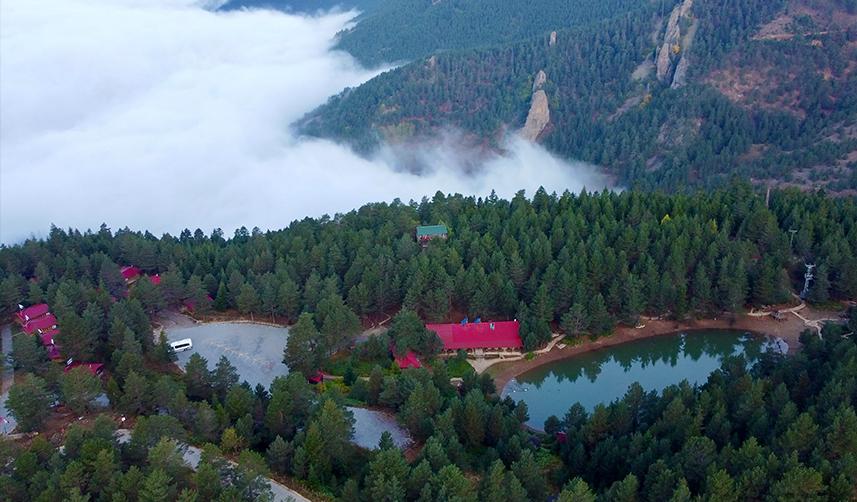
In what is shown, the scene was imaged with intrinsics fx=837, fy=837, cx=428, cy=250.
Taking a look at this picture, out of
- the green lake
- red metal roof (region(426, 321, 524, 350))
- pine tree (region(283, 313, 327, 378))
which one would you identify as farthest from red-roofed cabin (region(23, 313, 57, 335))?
the green lake

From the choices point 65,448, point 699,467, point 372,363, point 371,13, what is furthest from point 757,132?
point 371,13

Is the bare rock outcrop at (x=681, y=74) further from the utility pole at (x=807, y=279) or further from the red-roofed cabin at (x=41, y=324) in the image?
the red-roofed cabin at (x=41, y=324)

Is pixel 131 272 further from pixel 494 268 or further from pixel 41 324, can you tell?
pixel 494 268

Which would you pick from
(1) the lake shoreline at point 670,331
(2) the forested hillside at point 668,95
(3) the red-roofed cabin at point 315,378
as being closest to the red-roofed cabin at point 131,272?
(3) the red-roofed cabin at point 315,378

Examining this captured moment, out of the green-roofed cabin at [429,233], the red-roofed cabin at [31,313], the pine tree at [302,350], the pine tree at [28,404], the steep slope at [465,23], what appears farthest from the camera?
the steep slope at [465,23]

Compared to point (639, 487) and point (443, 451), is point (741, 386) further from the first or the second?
point (443, 451)

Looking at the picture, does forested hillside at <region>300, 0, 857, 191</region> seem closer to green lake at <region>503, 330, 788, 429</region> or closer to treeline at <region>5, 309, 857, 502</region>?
green lake at <region>503, 330, 788, 429</region>

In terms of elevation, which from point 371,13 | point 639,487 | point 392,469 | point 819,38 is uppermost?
point 371,13
